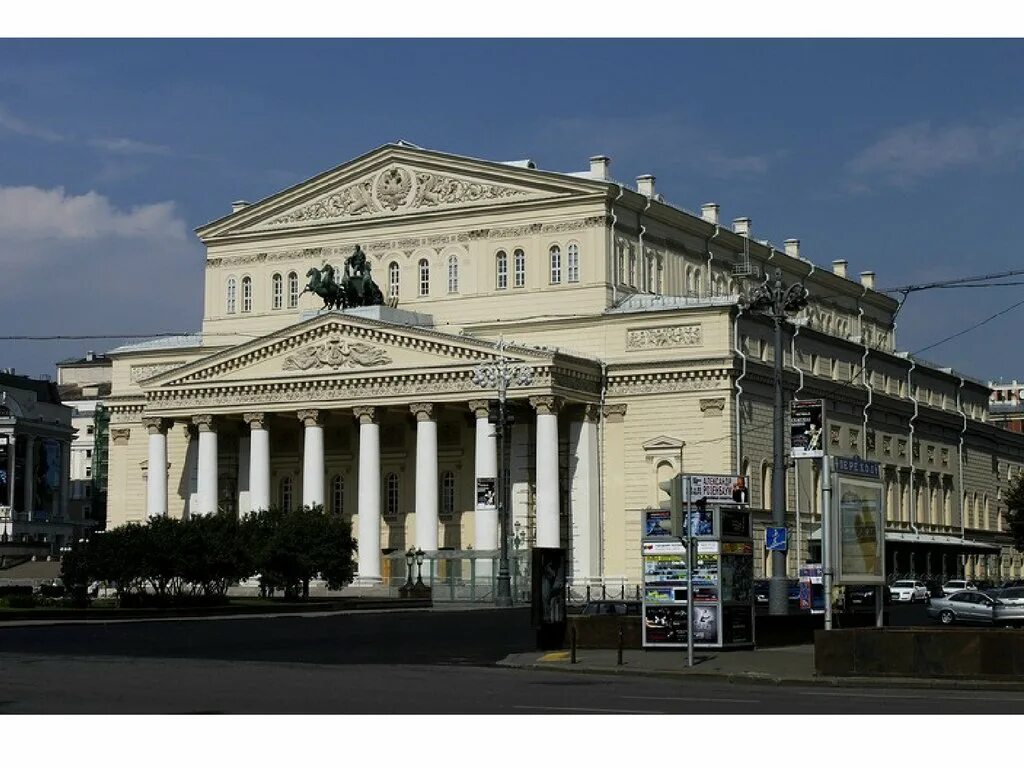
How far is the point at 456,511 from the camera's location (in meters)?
99.0

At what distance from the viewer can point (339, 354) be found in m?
95.6

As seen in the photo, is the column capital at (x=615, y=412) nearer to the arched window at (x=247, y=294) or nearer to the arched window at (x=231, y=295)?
the arched window at (x=247, y=294)

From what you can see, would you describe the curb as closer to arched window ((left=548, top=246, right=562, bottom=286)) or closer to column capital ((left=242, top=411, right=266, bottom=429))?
arched window ((left=548, top=246, right=562, bottom=286))

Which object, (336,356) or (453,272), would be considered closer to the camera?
(336,356)

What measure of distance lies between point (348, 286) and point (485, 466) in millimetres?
13864

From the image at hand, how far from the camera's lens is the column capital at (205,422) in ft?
326

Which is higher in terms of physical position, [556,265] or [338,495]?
[556,265]

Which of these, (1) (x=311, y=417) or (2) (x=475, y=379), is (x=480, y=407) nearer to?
(2) (x=475, y=379)

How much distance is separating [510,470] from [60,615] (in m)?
37.6

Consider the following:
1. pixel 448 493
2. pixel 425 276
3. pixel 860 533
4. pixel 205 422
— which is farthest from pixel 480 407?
pixel 860 533

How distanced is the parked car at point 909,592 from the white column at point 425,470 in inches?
875

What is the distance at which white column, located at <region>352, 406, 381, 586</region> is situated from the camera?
9331 centimetres

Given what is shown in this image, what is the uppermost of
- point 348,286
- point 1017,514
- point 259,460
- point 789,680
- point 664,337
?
point 348,286

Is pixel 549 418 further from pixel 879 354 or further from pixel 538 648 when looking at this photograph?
pixel 538 648
